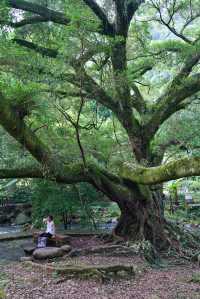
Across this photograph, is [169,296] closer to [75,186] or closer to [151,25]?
[75,186]

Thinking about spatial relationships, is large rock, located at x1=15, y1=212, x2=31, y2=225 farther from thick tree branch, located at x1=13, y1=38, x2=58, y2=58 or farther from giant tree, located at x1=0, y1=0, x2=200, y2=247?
thick tree branch, located at x1=13, y1=38, x2=58, y2=58

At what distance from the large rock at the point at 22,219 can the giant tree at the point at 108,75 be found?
26.6 ft

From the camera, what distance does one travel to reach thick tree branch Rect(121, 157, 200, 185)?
5.85 meters

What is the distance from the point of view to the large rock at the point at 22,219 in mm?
19016

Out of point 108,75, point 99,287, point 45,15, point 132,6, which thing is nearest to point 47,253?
point 99,287

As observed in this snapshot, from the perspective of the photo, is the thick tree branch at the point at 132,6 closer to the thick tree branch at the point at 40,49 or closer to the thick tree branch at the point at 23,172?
the thick tree branch at the point at 40,49

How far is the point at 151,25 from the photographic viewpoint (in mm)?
13234

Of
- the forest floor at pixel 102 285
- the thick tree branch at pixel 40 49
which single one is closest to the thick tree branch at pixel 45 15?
the thick tree branch at pixel 40 49

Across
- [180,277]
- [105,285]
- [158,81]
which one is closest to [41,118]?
Result: [105,285]

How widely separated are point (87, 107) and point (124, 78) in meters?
2.85

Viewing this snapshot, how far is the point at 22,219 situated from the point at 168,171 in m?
14.1

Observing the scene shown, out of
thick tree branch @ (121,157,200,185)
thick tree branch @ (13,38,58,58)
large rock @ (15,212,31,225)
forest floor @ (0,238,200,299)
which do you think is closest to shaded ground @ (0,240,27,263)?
forest floor @ (0,238,200,299)

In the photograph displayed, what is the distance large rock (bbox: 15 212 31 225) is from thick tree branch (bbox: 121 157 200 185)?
1151cm

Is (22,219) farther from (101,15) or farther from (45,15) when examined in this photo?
(101,15)
